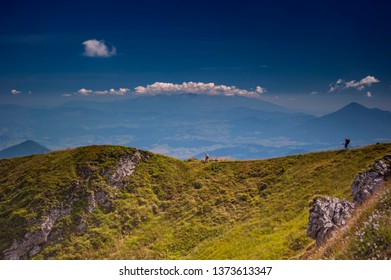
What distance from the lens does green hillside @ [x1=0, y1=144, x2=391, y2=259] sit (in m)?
23.3

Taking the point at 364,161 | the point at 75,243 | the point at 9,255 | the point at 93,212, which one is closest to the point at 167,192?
the point at 93,212

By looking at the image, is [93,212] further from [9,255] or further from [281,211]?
[281,211]

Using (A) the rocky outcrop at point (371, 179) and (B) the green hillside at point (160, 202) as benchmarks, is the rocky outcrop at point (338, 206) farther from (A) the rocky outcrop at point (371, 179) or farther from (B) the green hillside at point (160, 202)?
(B) the green hillside at point (160, 202)

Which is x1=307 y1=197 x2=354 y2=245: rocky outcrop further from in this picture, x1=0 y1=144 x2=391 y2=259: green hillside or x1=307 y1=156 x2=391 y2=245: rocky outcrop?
x1=0 y1=144 x2=391 y2=259: green hillside

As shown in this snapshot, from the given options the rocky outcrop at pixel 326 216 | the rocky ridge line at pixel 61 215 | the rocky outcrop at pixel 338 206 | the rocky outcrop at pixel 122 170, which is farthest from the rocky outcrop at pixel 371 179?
the rocky outcrop at pixel 122 170

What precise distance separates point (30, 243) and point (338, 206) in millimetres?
21379

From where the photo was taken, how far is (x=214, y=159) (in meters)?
35.9

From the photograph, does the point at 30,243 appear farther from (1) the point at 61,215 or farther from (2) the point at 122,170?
(2) the point at 122,170

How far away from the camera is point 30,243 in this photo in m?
24.3

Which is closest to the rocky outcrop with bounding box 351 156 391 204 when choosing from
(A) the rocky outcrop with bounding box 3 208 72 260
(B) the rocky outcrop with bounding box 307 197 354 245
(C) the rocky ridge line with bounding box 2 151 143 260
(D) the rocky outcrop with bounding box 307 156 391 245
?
(D) the rocky outcrop with bounding box 307 156 391 245

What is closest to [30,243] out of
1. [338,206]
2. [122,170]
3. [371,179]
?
[122,170]

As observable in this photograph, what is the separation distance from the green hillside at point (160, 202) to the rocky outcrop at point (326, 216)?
135 inches

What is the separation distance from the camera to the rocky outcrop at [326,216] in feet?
46.6
